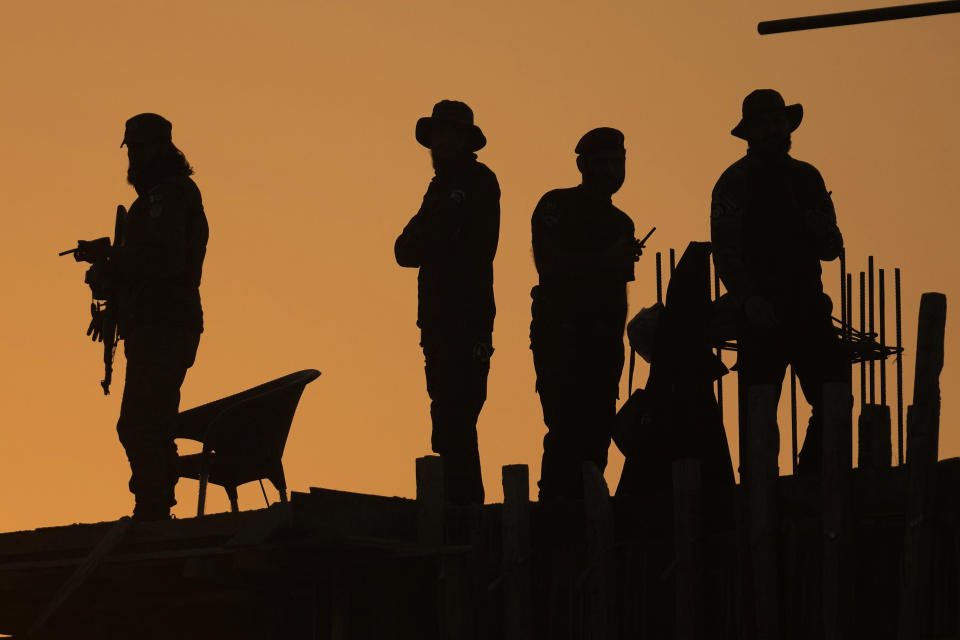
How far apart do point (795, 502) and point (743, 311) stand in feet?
5.20

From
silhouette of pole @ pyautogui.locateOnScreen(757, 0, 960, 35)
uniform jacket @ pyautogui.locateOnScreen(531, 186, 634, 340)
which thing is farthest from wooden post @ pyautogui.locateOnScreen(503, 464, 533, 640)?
silhouette of pole @ pyautogui.locateOnScreen(757, 0, 960, 35)

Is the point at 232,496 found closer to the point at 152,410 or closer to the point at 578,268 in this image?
the point at 152,410

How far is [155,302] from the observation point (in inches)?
539

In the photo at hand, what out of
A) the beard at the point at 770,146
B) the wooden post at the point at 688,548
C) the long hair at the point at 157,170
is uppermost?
the long hair at the point at 157,170

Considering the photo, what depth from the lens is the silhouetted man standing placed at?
13562 millimetres

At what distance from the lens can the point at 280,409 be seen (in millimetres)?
14055

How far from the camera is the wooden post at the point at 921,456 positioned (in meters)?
10.6

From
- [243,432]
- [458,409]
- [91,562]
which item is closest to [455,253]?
[458,409]

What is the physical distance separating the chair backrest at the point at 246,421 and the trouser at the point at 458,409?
895mm

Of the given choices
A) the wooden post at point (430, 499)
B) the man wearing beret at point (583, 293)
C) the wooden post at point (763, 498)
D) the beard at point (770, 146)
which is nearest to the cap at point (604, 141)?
the man wearing beret at point (583, 293)

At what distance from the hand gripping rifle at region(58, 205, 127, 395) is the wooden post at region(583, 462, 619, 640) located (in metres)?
3.56

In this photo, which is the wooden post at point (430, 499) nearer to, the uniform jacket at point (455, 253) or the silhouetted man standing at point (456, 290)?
the silhouetted man standing at point (456, 290)

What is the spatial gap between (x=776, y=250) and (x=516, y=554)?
2.26 metres

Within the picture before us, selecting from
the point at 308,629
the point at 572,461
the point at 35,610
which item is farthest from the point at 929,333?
the point at 35,610
